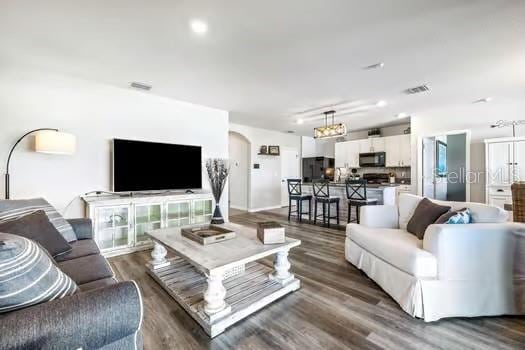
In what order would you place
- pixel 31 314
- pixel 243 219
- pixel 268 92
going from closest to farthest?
pixel 31 314 < pixel 268 92 < pixel 243 219

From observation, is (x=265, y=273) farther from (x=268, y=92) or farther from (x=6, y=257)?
(x=268, y=92)

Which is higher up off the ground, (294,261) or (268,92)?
(268,92)

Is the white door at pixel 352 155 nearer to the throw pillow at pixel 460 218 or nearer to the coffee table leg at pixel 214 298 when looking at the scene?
the throw pillow at pixel 460 218

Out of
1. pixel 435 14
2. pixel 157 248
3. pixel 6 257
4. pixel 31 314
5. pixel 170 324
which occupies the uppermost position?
pixel 435 14

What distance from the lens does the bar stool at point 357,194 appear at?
15.3ft

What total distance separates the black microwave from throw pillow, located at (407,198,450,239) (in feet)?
14.2

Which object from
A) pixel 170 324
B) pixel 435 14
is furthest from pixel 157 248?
pixel 435 14

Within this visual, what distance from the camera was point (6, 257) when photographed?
2.88ft

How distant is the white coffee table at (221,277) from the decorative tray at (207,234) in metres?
0.05

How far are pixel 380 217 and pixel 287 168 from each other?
5078 millimetres

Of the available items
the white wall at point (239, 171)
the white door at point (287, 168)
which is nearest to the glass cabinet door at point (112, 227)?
the white wall at point (239, 171)

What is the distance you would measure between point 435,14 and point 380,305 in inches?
99.0

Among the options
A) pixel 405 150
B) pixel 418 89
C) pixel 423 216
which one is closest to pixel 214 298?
pixel 423 216

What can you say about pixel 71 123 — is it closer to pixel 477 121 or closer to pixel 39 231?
pixel 39 231
